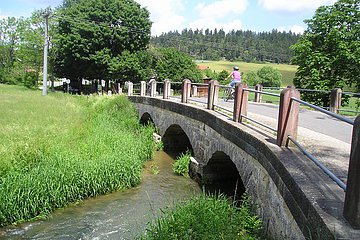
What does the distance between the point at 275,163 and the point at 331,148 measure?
1489 millimetres

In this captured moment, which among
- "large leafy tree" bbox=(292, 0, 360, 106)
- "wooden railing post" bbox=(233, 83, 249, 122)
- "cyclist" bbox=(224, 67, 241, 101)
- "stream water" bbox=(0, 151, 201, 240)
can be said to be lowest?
"stream water" bbox=(0, 151, 201, 240)

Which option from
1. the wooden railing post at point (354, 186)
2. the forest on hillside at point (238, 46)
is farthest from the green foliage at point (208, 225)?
the forest on hillside at point (238, 46)

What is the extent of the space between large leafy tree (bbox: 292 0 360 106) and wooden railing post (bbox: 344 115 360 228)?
1399cm

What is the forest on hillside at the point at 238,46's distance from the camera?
112 metres

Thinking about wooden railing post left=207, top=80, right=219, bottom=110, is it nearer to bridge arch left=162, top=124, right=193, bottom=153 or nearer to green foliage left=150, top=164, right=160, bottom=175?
green foliage left=150, top=164, right=160, bottom=175

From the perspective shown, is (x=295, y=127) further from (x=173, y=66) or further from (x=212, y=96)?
(x=173, y=66)

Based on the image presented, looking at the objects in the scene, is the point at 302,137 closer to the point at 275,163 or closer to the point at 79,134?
the point at 275,163

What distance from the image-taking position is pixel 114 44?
129 feet

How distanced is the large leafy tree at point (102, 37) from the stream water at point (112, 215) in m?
27.5

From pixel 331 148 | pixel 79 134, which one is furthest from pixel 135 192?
pixel 331 148

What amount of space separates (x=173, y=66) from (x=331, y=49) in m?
27.9

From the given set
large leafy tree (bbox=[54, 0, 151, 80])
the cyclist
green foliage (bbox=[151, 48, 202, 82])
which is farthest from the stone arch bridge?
green foliage (bbox=[151, 48, 202, 82])

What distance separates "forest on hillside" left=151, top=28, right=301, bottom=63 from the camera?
112 metres

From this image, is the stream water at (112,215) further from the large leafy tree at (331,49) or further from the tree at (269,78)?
the tree at (269,78)
